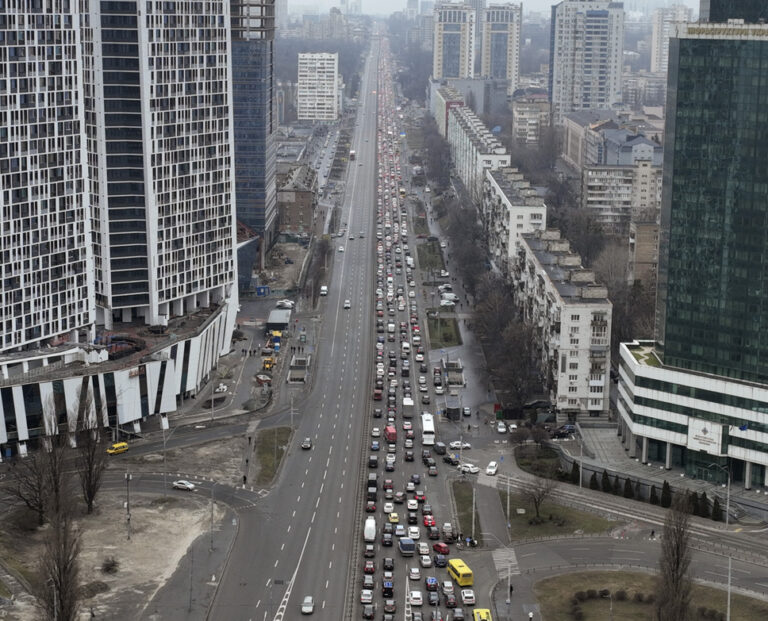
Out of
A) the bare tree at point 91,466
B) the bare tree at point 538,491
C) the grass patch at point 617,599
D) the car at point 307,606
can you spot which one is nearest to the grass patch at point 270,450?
the bare tree at point 91,466

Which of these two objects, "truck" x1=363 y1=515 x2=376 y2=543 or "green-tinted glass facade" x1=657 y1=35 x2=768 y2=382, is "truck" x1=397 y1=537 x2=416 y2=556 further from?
"green-tinted glass facade" x1=657 y1=35 x2=768 y2=382

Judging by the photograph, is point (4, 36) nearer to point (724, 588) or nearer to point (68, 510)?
point (68, 510)

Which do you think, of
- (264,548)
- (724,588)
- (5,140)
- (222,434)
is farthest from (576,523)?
(5,140)

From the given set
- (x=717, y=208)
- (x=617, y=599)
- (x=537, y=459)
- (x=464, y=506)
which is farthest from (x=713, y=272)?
(x=617, y=599)

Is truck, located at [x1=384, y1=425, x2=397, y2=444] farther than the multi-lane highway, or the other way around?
truck, located at [x1=384, y1=425, x2=397, y2=444]

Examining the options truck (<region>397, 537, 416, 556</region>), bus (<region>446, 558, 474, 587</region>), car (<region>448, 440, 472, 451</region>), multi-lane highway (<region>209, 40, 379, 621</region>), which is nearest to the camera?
multi-lane highway (<region>209, 40, 379, 621</region>)

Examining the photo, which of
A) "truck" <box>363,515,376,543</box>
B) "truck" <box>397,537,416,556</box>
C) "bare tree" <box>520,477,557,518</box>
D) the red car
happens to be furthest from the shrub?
"bare tree" <box>520,477,557,518</box>

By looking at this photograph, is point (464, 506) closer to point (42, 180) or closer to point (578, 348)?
point (578, 348)

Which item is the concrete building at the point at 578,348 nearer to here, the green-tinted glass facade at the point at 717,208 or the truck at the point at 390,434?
the green-tinted glass facade at the point at 717,208
